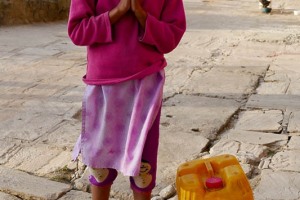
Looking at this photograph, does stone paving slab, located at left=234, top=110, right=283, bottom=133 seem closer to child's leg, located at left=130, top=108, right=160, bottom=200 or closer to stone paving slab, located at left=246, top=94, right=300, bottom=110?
stone paving slab, located at left=246, top=94, right=300, bottom=110

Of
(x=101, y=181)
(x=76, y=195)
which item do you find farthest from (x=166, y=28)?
(x=76, y=195)

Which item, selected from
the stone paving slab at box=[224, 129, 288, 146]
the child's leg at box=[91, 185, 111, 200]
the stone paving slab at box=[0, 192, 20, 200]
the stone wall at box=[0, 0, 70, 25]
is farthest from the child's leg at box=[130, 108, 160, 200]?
the stone wall at box=[0, 0, 70, 25]

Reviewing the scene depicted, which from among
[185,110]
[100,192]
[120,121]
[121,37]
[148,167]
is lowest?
[185,110]

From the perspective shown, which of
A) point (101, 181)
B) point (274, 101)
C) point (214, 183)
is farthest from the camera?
point (274, 101)

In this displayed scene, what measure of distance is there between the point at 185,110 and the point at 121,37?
7.31 ft

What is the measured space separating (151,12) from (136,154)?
557 mm

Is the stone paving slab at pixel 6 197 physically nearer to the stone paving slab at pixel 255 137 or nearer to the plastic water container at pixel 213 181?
the plastic water container at pixel 213 181

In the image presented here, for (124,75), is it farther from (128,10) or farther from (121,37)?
(128,10)

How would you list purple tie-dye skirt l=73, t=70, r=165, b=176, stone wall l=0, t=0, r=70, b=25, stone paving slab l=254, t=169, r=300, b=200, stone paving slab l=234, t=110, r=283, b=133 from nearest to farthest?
purple tie-dye skirt l=73, t=70, r=165, b=176
stone paving slab l=254, t=169, r=300, b=200
stone paving slab l=234, t=110, r=283, b=133
stone wall l=0, t=0, r=70, b=25

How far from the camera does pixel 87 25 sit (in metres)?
2.31

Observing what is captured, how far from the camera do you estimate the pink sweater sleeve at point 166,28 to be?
7.55 ft

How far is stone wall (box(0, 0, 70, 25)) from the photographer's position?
8203mm

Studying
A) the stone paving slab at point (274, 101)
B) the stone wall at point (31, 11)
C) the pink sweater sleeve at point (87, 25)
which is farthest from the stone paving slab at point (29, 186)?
the stone wall at point (31, 11)

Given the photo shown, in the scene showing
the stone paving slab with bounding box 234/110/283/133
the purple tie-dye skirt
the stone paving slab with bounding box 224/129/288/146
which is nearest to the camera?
the purple tie-dye skirt
